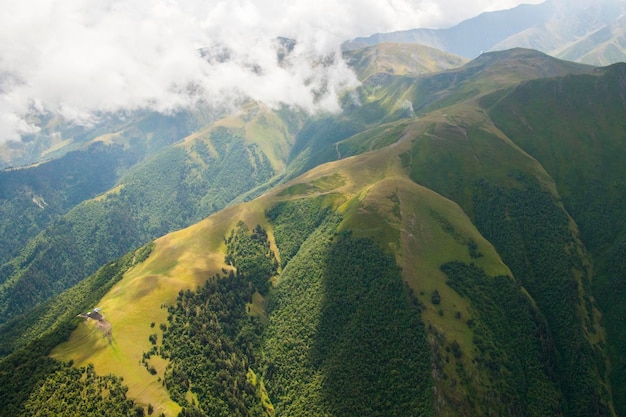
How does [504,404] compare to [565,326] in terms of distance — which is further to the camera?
[565,326]

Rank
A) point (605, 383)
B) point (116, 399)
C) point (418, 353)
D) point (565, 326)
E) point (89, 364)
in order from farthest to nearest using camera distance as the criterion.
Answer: point (565, 326), point (605, 383), point (418, 353), point (89, 364), point (116, 399)

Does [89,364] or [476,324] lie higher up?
[89,364]

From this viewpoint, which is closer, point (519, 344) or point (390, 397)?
point (390, 397)

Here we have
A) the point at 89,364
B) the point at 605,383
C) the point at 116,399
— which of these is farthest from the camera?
the point at 605,383

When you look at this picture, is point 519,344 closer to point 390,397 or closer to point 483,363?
point 483,363

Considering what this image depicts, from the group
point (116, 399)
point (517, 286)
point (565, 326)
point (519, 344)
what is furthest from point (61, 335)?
point (565, 326)

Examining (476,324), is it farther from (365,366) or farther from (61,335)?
(61,335)

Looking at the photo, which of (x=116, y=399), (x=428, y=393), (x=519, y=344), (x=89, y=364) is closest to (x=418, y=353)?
(x=428, y=393)

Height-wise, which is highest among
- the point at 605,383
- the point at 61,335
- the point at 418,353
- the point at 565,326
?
the point at 61,335

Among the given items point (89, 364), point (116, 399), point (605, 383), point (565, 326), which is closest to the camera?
point (116, 399)
